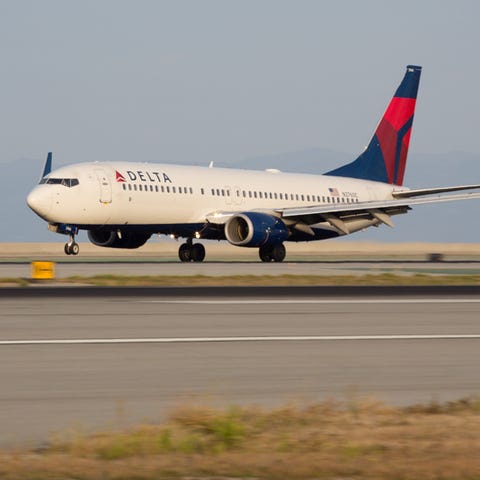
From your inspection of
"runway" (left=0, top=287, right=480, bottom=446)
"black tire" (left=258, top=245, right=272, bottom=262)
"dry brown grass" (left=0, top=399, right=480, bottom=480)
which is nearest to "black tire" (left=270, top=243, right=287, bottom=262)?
"black tire" (left=258, top=245, right=272, bottom=262)

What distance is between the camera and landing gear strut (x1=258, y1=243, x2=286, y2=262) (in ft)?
163

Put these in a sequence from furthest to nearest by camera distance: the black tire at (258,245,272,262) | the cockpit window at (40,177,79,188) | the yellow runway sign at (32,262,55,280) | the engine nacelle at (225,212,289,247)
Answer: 1. the black tire at (258,245,272,262)
2. the engine nacelle at (225,212,289,247)
3. the cockpit window at (40,177,79,188)
4. the yellow runway sign at (32,262,55,280)

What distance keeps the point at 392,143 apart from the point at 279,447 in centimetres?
5266

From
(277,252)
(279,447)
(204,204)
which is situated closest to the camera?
(279,447)

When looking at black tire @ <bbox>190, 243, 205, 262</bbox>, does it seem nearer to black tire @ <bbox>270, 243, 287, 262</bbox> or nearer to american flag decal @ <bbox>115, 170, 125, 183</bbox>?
black tire @ <bbox>270, 243, 287, 262</bbox>

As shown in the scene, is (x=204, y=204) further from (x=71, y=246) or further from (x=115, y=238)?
(x=71, y=246)

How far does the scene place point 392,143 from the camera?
2379 inches


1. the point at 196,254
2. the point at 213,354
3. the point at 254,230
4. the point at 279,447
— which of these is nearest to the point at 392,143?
Answer: the point at 196,254

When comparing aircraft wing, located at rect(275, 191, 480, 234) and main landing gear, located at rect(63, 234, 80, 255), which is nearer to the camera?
main landing gear, located at rect(63, 234, 80, 255)

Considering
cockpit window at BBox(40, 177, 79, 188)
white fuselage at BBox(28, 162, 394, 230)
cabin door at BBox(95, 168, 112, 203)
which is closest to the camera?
cabin door at BBox(95, 168, 112, 203)

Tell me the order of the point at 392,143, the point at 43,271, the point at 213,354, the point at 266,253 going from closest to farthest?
the point at 213,354 → the point at 43,271 → the point at 266,253 → the point at 392,143

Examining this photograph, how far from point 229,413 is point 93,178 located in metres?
36.5

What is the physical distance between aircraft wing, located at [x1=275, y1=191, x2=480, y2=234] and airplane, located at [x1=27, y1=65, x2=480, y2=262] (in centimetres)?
4

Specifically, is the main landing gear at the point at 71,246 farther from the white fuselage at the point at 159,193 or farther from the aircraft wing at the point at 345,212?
the aircraft wing at the point at 345,212
